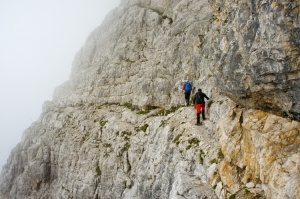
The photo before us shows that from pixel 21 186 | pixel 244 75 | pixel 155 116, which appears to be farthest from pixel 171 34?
pixel 21 186

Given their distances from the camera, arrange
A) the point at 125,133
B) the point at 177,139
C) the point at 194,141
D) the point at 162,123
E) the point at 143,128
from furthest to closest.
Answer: the point at 125,133 → the point at 143,128 → the point at 162,123 → the point at 177,139 → the point at 194,141

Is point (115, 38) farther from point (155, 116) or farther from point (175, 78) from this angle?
point (155, 116)

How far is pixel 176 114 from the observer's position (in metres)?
29.6

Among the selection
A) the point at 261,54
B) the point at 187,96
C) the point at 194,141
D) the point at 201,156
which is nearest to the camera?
the point at 261,54

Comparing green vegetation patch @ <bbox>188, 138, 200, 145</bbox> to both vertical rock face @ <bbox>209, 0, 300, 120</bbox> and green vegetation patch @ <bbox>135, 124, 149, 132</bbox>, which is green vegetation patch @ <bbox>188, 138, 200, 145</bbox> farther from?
green vegetation patch @ <bbox>135, 124, 149, 132</bbox>

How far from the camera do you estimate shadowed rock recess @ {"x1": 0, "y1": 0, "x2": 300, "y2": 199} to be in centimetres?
1437

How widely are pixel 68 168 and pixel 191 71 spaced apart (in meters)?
29.4

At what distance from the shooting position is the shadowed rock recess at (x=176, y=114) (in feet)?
47.1

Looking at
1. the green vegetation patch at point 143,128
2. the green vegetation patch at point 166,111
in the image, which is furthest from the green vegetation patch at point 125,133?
the green vegetation patch at point 166,111

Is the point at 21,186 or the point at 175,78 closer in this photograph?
the point at 175,78

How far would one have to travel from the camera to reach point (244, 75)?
54.9 feet

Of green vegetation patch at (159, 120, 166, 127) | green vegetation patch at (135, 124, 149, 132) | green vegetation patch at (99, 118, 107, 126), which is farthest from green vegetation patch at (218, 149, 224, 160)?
green vegetation patch at (99, 118, 107, 126)

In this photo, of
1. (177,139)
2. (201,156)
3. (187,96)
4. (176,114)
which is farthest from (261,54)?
(176,114)

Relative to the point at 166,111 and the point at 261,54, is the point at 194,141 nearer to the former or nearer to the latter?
the point at 166,111
